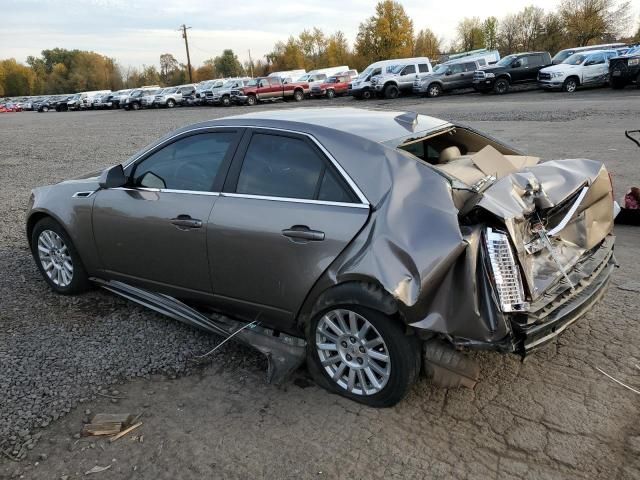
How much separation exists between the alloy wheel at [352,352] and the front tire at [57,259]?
257 centimetres

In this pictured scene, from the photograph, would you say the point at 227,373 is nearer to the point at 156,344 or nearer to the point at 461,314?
the point at 156,344

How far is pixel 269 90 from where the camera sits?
3853cm

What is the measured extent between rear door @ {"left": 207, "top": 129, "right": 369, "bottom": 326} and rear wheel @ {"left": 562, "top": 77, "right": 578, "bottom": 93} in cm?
2717

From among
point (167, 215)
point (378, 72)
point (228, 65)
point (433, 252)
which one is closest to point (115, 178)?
point (167, 215)

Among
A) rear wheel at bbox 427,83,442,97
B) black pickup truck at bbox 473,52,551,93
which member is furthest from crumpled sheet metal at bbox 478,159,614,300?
rear wheel at bbox 427,83,442,97

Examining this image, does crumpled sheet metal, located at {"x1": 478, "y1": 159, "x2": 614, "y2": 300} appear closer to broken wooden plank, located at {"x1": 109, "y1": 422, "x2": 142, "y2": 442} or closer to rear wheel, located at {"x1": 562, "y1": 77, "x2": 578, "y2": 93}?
broken wooden plank, located at {"x1": 109, "y1": 422, "x2": 142, "y2": 442}

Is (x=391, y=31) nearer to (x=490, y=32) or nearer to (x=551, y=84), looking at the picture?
(x=490, y=32)

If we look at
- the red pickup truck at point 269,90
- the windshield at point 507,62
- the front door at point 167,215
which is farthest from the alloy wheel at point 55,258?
the red pickup truck at point 269,90

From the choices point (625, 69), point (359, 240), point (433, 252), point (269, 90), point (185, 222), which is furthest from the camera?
point (269, 90)

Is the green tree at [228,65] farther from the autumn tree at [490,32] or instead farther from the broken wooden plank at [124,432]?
the broken wooden plank at [124,432]

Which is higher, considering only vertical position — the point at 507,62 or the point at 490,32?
the point at 490,32

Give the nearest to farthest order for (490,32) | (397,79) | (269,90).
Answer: (397,79), (269,90), (490,32)

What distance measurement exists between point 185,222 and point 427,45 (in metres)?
79.2

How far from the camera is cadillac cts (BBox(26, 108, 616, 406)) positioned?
2883mm
